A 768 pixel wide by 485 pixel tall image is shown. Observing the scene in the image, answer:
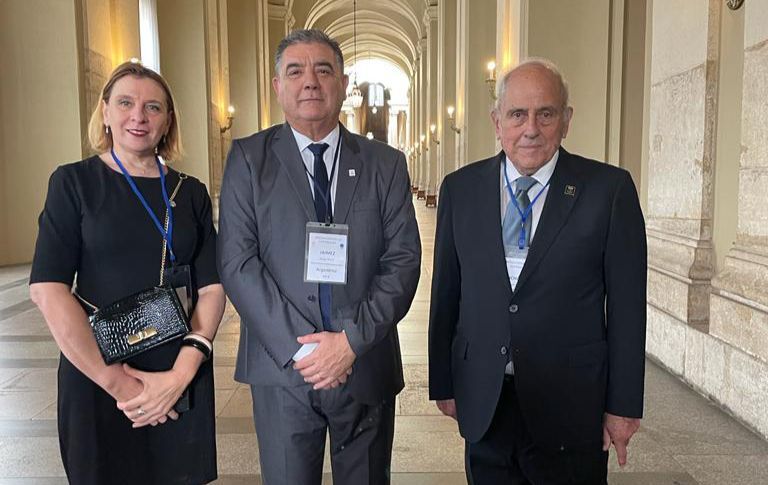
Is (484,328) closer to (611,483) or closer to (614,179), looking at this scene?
(614,179)

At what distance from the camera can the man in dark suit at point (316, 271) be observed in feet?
6.47

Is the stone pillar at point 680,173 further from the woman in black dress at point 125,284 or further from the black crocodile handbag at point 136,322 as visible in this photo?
the black crocodile handbag at point 136,322

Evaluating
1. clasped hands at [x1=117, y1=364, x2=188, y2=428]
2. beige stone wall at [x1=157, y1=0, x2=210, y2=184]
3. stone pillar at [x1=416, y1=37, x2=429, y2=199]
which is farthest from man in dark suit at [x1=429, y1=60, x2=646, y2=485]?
stone pillar at [x1=416, y1=37, x2=429, y2=199]

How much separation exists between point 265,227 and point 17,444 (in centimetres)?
255

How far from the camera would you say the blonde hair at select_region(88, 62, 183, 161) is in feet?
6.55

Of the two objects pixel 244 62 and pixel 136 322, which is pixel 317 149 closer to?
pixel 136 322

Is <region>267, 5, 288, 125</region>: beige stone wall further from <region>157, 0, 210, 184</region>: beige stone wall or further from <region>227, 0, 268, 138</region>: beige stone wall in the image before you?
<region>157, 0, 210, 184</region>: beige stone wall

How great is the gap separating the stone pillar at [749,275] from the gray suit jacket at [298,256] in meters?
2.58

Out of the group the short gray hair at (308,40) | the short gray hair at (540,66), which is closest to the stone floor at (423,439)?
the short gray hair at (540,66)

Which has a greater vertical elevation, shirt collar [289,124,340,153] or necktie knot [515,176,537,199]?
shirt collar [289,124,340,153]

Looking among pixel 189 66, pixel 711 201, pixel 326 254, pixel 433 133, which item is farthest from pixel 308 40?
pixel 433 133

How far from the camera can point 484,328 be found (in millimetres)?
2068

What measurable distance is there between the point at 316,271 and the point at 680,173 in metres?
3.82

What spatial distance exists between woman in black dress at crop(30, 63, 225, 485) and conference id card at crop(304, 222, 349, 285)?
14.6 inches
